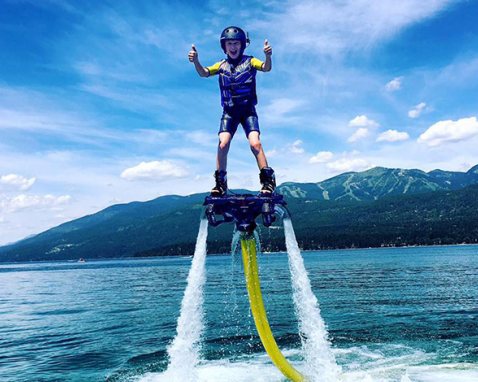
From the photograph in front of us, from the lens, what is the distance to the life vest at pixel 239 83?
10727 millimetres

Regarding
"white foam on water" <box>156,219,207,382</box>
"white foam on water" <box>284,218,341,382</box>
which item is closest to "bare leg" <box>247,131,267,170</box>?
"white foam on water" <box>284,218,341,382</box>

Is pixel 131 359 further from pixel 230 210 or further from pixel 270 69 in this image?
pixel 270 69

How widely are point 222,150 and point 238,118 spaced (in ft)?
3.26

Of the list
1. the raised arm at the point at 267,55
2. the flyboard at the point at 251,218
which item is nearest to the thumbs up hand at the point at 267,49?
the raised arm at the point at 267,55

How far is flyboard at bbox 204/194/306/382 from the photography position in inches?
403

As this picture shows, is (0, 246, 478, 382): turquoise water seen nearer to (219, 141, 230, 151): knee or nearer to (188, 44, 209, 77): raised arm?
(219, 141, 230, 151): knee

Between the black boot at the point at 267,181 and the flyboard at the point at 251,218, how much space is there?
13 cm

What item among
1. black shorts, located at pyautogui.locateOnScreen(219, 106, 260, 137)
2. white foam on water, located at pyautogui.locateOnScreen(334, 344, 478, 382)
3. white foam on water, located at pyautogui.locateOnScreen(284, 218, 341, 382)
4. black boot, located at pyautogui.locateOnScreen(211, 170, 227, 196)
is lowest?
white foam on water, located at pyautogui.locateOnScreen(334, 344, 478, 382)

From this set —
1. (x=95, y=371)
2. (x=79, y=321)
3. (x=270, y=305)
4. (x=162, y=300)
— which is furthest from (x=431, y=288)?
(x=95, y=371)

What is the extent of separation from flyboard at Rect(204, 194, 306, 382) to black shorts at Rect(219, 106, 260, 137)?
171 centimetres

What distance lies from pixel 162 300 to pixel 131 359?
29051 mm

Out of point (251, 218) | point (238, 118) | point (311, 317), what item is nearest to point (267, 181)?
point (251, 218)

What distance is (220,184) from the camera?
10.5 metres

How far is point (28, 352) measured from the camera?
27.8 metres
